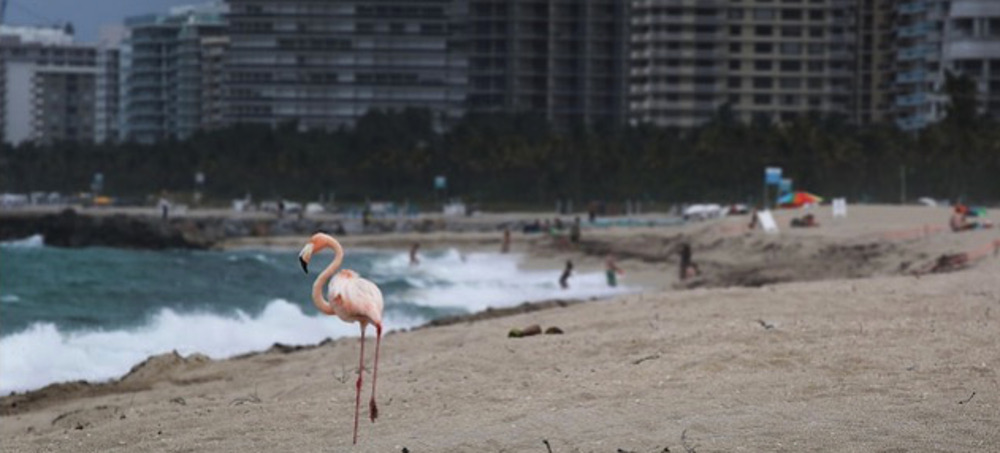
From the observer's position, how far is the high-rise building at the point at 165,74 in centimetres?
17438

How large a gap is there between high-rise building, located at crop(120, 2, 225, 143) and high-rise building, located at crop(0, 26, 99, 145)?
5728 millimetres

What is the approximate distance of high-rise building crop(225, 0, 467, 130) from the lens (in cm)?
14725

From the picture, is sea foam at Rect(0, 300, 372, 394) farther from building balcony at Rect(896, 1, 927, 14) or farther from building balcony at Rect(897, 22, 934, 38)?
building balcony at Rect(896, 1, 927, 14)

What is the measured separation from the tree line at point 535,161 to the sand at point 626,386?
62.9 m

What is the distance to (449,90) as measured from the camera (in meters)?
148

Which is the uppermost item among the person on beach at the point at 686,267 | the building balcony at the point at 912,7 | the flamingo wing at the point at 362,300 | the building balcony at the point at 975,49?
the flamingo wing at the point at 362,300

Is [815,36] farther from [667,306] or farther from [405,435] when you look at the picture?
[405,435]

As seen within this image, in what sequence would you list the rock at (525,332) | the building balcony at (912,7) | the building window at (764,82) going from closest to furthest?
1. the rock at (525,332)
2. the building balcony at (912,7)
3. the building window at (764,82)

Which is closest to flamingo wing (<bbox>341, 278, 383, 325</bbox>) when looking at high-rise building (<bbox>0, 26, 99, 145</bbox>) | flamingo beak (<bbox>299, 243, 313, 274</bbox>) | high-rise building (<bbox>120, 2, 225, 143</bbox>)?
flamingo beak (<bbox>299, 243, 313, 274</bbox>)

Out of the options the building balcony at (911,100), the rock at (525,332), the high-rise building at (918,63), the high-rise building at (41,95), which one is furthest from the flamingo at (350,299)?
the high-rise building at (41,95)

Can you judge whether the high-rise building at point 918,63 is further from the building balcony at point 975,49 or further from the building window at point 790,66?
the building window at point 790,66

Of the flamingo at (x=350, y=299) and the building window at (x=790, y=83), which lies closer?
the flamingo at (x=350, y=299)

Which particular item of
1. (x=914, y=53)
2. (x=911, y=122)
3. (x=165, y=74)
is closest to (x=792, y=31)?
(x=914, y=53)

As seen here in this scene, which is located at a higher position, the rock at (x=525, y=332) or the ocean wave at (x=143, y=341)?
the rock at (x=525, y=332)
